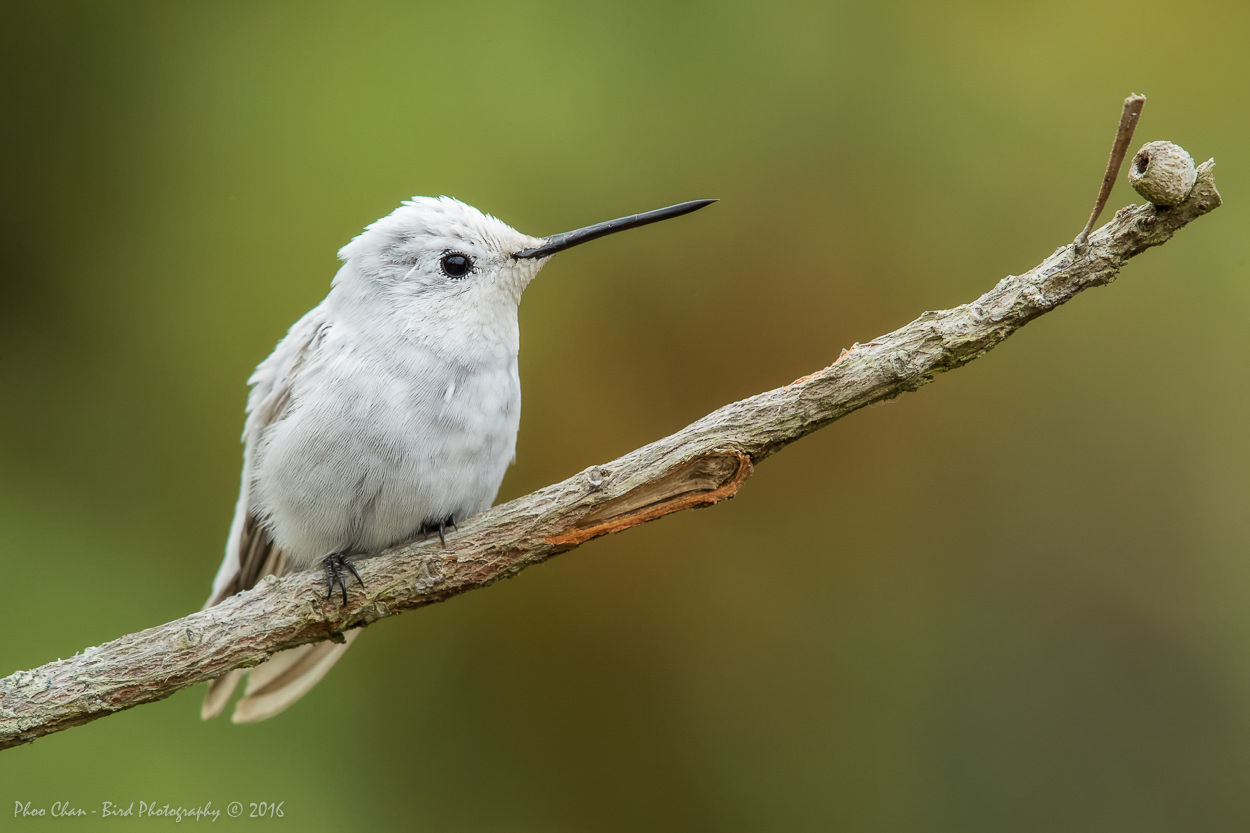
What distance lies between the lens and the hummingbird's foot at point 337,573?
1.96 meters

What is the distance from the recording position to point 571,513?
1.86 metres

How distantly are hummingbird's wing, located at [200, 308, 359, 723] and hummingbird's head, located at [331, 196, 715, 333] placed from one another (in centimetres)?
21

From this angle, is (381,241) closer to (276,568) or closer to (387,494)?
(387,494)

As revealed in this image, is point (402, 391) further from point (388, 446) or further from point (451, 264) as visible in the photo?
point (451, 264)

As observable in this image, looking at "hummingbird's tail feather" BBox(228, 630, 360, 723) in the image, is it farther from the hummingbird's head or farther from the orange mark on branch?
the orange mark on branch

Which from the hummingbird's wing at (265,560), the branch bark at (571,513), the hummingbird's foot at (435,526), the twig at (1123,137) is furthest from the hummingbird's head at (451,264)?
the twig at (1123,137)

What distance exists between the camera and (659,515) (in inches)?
72.4

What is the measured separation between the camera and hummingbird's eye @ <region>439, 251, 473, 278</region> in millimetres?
2236

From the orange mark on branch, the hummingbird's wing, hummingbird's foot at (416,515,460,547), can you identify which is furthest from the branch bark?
the hummingbird's wing

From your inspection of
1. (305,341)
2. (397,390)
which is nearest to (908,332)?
(397,390)

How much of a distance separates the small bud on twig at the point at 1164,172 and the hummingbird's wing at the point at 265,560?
5.54ft

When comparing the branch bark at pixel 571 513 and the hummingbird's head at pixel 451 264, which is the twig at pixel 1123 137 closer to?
the branch bark at pixel 571 513

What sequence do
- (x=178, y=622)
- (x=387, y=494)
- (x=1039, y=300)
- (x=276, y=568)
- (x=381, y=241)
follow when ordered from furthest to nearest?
1. (x=276, y=568)
2. (x=381, y=241)
3. (x=387, y=494)
4. (x=178, y=622)
5. (x=1039, y=300)

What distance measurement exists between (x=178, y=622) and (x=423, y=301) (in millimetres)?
801
